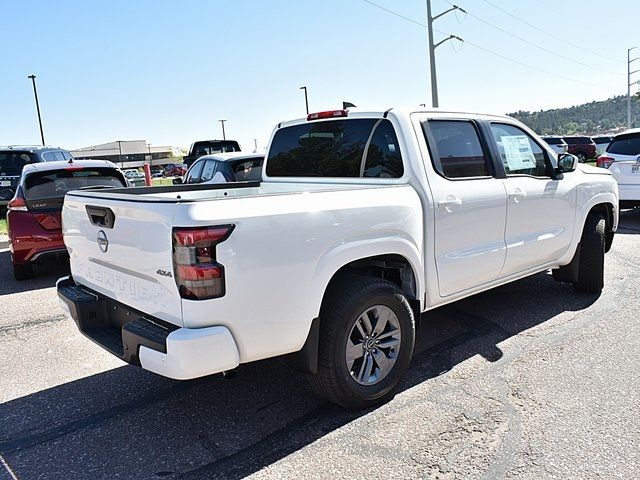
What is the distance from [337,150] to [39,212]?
176 inches

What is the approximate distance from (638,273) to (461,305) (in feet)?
8.50

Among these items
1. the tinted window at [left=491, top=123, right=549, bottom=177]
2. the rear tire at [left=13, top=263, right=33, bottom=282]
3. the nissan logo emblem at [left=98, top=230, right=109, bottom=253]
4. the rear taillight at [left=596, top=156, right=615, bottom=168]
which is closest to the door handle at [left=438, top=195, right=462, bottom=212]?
the tinted window at [left=491, top=123, right=549, bottom=177]

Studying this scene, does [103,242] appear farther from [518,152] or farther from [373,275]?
[518,152]

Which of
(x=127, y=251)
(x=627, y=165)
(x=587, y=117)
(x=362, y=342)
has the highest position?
(x=587, y=117)

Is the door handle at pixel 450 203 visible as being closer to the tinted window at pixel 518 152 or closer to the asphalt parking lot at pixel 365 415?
the tinted window at pixel 518 152

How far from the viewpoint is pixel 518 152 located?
4656 mm

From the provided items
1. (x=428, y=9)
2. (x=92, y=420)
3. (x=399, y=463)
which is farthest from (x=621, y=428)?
(x=428, y=9)

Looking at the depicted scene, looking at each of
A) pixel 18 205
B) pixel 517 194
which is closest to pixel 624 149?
pixel 517 194

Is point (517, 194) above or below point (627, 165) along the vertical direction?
above

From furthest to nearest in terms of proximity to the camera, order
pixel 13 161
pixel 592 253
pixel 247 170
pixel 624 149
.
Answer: pixel 13 161, pixel 624 149, pixel 247 170, pixel 592 253

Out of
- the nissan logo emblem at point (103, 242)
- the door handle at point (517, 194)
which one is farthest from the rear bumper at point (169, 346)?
the door handle at point (517, 194)

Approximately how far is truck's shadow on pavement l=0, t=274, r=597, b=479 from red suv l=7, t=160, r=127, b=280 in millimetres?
3056

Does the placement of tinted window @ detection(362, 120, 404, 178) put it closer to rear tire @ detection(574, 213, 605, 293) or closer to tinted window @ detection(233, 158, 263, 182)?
rear tire @ detection(574, 213, 605, 293)

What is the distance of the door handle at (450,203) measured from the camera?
3723 millimetres
